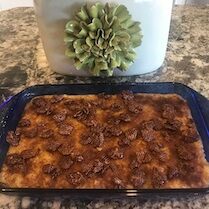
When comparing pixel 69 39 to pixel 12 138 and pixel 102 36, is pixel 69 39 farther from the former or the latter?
pixel 12 138

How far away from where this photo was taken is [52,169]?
539mm

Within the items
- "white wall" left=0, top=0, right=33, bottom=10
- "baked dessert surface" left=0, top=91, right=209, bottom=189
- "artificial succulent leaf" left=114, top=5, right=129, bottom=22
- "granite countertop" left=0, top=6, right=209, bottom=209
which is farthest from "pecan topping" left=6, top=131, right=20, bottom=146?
"white wall" left=0, top=0, right=33, bottom=10

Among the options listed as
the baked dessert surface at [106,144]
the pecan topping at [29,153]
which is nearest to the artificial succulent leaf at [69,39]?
the baked dessert surface at [106,144]

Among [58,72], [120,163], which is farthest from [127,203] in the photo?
[58,72]

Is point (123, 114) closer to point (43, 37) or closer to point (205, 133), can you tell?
point (205, 133)

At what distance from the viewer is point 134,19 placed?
688 millimetres

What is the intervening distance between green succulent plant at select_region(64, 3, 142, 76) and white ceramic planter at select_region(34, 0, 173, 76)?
0.03 metres

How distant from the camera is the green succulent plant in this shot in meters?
0.65

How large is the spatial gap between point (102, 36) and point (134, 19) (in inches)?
3.3

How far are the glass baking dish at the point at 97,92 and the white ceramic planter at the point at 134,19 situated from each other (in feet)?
0.27

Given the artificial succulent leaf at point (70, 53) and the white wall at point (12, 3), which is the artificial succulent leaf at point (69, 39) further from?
the white wall at point (12, 3)

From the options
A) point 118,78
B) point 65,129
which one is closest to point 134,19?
point 118,78

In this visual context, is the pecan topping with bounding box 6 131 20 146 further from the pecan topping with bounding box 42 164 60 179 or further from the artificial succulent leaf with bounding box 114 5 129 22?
the artificial succulent leaf with bounding box 114 5 129 22

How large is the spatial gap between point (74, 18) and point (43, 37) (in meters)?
0.11
